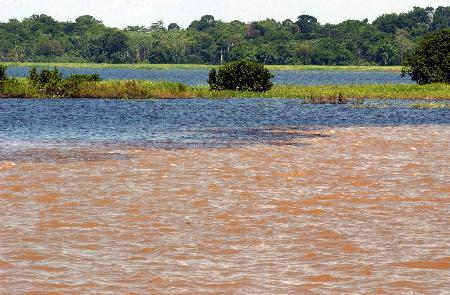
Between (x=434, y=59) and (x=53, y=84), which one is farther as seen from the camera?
(x=434, y=59)

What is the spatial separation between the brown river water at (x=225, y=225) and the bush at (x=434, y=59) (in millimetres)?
60417

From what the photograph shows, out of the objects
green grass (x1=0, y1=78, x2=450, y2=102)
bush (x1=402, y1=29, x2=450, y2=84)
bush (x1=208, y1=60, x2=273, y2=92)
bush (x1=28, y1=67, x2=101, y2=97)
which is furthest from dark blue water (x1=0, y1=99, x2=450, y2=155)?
bush (x1=402, y1=29, x2=450, y2=84)

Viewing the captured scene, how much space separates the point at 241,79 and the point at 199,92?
5619 mm

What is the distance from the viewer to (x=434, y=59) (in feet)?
298

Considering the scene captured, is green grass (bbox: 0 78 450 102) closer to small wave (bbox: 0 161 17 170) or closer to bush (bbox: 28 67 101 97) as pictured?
bush (bbox: 28 67 101 97)

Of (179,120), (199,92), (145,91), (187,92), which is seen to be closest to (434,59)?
(199,92)

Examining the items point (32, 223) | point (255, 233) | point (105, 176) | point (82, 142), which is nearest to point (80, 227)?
point (32, 223)

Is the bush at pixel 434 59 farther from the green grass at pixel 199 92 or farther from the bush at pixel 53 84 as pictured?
the bush at pixel 53 84

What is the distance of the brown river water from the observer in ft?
46.4

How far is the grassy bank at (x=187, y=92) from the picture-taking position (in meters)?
83.0

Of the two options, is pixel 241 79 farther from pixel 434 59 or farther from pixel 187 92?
pixel 434 59

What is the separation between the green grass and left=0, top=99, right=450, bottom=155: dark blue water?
448 centimetres

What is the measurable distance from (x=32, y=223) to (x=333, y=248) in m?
6.89

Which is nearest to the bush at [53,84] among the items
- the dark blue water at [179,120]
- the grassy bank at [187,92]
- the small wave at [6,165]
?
the grassy bank at [187,92]
